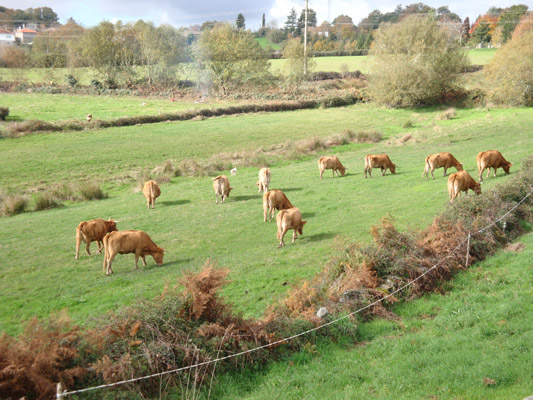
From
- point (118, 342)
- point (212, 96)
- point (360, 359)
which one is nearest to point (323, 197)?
point (360, 359)

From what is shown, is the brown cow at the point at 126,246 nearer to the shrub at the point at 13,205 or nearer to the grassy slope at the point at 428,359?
the grassy slope at the point at 428,359

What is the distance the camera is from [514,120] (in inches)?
A: 1980

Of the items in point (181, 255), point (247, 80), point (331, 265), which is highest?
point (247, 80)

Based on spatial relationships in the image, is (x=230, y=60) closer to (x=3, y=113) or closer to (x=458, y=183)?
(x=3, y=113)

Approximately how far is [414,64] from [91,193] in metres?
55.7

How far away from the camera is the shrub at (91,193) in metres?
32.1

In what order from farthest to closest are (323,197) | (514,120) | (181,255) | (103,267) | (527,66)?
1. (527,66)
2. (514,120)
3. (323,197)
4. (181,255)
5. (103,267)

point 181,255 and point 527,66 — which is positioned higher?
point 527,66

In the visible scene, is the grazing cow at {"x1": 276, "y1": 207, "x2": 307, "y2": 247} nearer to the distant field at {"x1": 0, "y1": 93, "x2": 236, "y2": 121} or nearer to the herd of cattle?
the herd of cattle

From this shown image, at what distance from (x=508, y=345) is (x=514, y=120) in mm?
47071

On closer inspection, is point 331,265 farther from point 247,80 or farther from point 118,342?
point 247,80

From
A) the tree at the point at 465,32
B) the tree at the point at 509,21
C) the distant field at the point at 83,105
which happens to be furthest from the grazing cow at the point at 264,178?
the tree at the point at 465,32

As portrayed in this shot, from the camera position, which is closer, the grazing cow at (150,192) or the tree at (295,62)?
the grazing cow at (150,192)

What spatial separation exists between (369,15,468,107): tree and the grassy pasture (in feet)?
54.7
